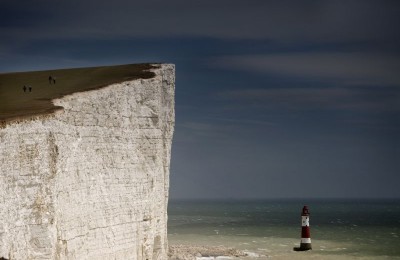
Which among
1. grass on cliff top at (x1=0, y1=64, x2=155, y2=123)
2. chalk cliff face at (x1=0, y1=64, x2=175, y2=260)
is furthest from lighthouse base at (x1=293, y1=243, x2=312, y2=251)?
grass on cliff top at (x1=0, y1=64, x2=155, y2=123)

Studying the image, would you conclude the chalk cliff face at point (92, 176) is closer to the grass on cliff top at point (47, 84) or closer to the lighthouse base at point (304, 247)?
the grass on cliff top at point (47, 84)

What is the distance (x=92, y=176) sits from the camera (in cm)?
2358

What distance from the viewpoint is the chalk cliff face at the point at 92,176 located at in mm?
19078

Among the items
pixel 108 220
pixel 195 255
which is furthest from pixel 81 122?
pixel 195 255

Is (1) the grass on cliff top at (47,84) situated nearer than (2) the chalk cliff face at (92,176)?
No

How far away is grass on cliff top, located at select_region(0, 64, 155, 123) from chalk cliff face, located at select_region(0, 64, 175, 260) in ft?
2.13

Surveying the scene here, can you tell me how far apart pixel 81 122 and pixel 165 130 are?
5.15m

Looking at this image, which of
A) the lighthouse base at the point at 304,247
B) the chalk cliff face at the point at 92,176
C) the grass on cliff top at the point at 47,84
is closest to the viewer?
the chalk cliff face at the point at 92,176

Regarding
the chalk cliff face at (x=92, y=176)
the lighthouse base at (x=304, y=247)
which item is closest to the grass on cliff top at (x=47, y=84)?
the chalk cliff face at (x=92, y=176)

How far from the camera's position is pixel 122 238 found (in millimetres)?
25031

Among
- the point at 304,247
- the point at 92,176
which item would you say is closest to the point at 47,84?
the point at 92,176

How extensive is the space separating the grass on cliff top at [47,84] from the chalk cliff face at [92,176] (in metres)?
0.65

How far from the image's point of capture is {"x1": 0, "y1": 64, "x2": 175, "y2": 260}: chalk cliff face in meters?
19.1

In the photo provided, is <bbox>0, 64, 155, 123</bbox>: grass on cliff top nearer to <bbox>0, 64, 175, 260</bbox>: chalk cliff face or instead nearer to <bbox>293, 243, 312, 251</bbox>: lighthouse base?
<bbox>0, 64, 175, 260</bbox>: chalk cliff face
